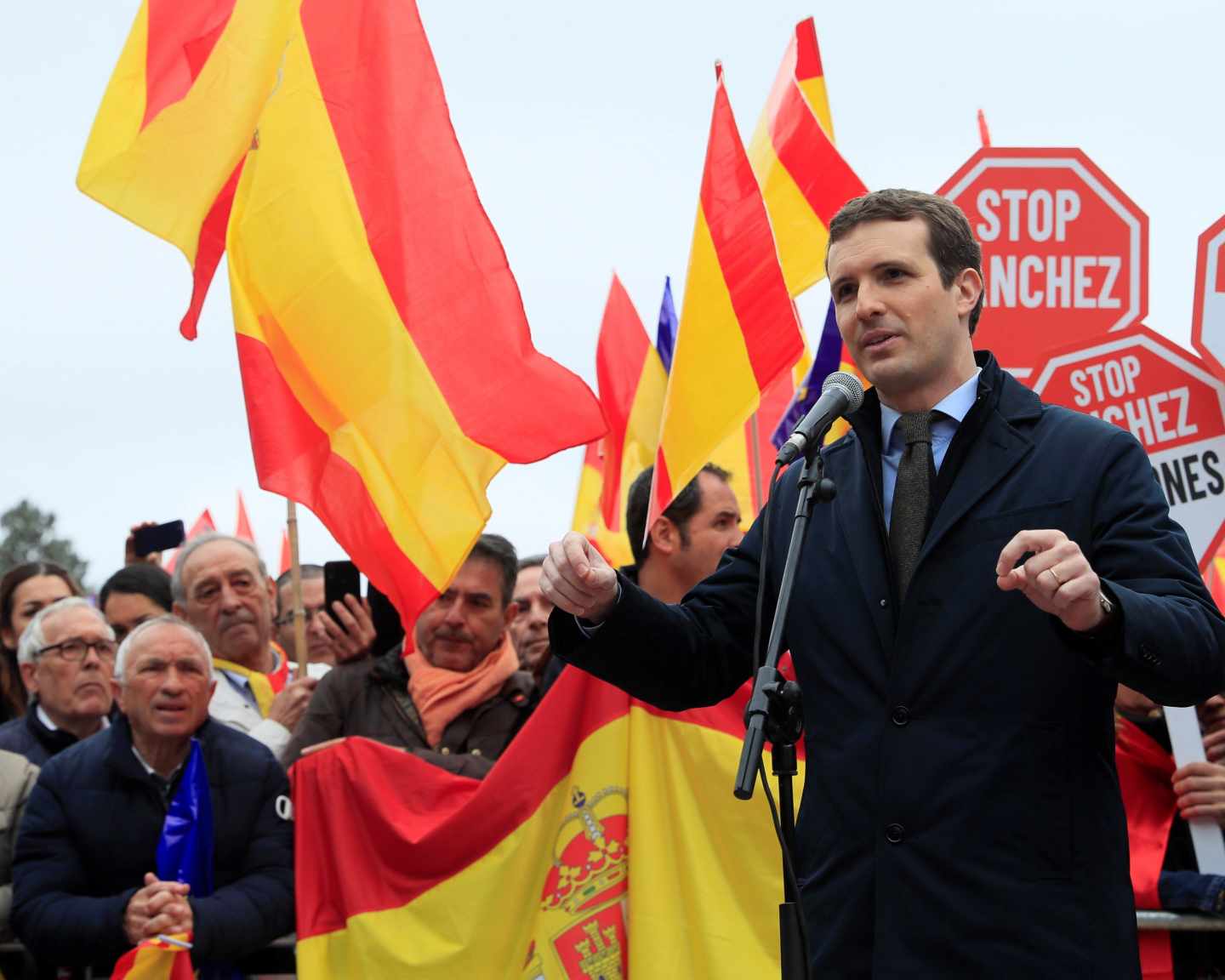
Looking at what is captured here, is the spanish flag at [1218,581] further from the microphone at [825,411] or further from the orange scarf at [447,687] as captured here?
the microphone at [825,411]

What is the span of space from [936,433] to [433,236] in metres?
3.04

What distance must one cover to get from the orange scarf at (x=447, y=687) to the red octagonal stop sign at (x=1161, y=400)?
81.2 inches

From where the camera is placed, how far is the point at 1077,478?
9.22 feet

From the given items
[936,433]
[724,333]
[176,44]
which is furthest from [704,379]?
[936,433]

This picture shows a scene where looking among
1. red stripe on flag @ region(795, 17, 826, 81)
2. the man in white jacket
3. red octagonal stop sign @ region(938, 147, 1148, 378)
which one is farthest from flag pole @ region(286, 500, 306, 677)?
red stripe on flag @ region(795, 17, 826, 81)

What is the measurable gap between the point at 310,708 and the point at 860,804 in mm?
3262

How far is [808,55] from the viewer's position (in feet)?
27.2

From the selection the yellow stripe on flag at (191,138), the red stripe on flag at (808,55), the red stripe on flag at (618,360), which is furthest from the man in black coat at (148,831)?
the red stripe on flag at (808,55)

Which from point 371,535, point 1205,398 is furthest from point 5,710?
point 1205,398

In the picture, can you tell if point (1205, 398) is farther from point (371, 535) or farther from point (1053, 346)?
point (371, 535)

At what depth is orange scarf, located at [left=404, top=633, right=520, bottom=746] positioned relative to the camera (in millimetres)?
5625

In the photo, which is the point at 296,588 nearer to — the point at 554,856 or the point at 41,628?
the point at 41,628

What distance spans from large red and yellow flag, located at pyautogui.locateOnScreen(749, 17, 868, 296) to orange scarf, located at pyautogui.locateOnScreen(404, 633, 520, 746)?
2.20m

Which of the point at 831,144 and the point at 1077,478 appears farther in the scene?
the point at 831,144
